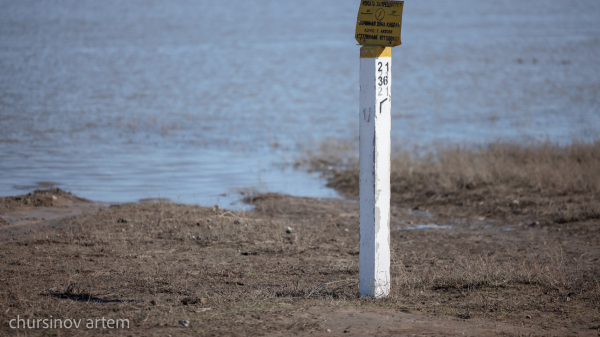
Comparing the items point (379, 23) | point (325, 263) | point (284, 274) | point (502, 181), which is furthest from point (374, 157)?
point (502, 181)

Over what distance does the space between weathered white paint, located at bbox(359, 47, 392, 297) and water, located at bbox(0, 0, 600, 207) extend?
6.88 meters

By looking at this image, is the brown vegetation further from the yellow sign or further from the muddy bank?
the yellow sign

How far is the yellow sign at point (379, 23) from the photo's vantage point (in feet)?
18.7

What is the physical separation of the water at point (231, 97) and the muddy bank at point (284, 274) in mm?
3442

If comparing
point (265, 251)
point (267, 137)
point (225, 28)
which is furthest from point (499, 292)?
point (225, 28)

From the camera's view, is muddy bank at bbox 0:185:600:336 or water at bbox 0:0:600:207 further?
water at bbox 0:0:600:207

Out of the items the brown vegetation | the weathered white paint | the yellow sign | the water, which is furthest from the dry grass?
the yellow sign

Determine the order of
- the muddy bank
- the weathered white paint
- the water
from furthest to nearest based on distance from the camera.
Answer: the water → the weathered white paint → the muddy bank

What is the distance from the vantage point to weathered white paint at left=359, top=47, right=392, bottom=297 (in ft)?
18.7

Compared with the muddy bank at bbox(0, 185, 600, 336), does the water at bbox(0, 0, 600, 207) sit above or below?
above

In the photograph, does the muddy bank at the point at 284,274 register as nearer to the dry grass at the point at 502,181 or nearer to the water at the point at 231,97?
the dry grass at the point at 502,181

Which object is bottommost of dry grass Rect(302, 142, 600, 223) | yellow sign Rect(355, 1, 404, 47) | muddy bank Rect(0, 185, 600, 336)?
muddy bank Rect(0, 185, 600, 336)

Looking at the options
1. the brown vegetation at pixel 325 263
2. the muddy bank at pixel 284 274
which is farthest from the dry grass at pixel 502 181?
the muddy bank at pixel 284 274

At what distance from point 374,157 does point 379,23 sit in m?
1.20
